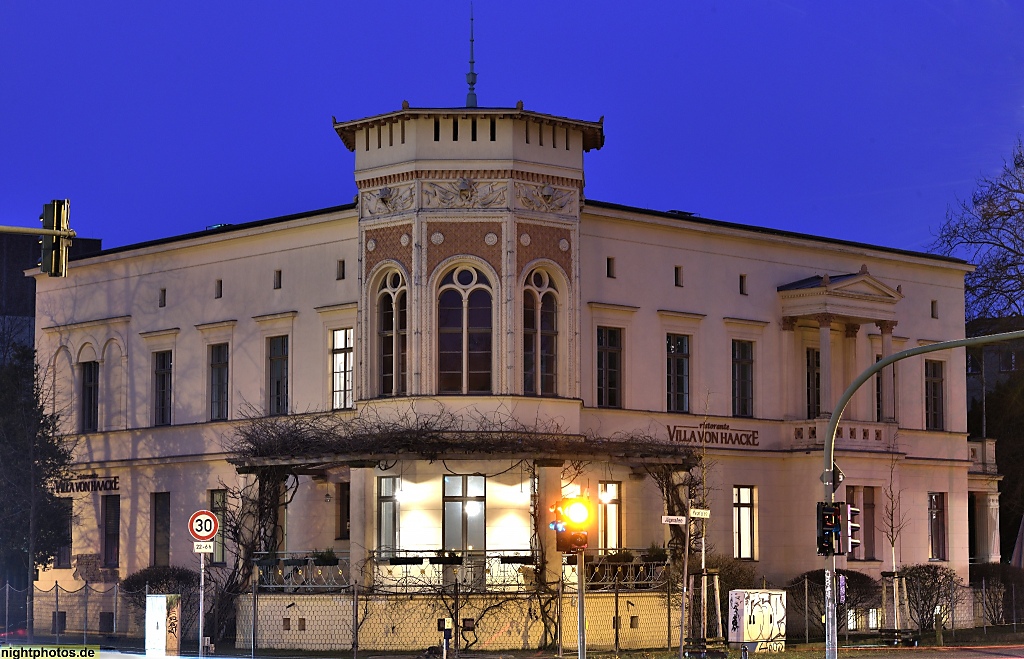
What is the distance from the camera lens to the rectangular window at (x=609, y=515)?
4541 cm

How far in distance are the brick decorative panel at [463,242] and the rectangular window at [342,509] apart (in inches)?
299

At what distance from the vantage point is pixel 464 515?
41781mm

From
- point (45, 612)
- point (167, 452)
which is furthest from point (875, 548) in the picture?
point (45, 612)

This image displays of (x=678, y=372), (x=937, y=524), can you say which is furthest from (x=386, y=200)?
(x=937, y=524)

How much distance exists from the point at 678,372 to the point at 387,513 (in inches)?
407

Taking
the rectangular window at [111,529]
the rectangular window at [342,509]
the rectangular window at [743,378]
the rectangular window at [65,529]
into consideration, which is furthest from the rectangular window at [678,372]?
the rectangular window at [65,529]

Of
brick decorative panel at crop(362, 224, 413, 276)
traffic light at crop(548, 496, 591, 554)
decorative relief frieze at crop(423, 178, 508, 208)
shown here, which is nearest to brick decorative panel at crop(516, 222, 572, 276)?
decorative relief frieze at crop(423, 178, 508, 208)

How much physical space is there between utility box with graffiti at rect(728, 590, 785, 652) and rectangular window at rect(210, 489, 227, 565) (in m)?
17.1

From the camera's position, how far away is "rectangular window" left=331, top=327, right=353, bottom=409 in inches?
1831

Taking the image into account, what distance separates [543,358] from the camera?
42781 millimetres

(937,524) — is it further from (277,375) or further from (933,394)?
(277,375)

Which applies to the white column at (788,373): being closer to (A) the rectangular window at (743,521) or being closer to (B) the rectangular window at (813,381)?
(B) the rectangular window at (813,381)

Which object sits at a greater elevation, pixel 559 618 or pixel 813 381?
pixel 813 381

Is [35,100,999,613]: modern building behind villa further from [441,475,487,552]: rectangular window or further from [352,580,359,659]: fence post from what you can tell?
[352,580,359,659]: fence post
